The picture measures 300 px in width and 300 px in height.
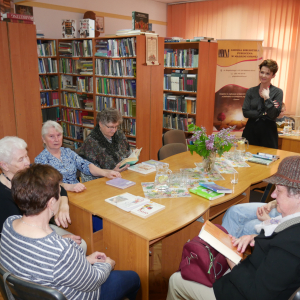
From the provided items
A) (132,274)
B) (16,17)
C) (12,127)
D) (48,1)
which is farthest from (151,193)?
(48,1)

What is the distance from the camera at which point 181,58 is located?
552 cm

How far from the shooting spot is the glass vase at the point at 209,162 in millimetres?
2775

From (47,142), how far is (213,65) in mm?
3805

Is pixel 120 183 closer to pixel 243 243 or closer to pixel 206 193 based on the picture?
pixel 206 193

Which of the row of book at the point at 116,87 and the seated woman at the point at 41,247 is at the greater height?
the row of book at the point at 116,87

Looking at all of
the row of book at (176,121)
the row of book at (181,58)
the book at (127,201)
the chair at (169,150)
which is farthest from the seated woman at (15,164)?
the row of book at (181,58)

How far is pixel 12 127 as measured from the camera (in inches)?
176

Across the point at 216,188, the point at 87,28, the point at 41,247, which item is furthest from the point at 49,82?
the point at 41,247

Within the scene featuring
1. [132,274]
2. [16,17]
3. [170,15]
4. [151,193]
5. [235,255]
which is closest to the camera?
[235,255]

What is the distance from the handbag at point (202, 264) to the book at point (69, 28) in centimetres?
572

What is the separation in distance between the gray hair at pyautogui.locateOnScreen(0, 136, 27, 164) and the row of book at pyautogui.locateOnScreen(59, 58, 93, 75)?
3947 millimetres

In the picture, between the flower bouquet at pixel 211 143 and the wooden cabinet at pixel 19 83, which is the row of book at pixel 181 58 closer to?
the wooden cabinet at pixel 19 83

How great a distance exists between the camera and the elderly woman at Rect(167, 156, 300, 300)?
1.30 meters

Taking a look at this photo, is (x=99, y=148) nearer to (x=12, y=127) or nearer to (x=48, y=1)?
(x=12, y=127)
